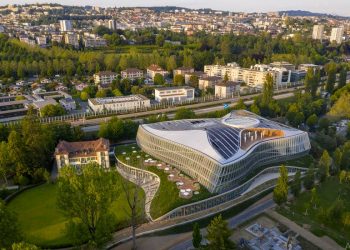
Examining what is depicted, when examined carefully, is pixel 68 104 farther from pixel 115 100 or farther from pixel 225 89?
pixel 225 89

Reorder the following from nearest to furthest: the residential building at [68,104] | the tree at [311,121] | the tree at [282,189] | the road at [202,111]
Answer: the tree at [282,189] → the tree at [311,121] → the road at [202,111] → the residential building at [68,104]

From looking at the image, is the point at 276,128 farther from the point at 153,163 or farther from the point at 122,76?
the point at 122,76

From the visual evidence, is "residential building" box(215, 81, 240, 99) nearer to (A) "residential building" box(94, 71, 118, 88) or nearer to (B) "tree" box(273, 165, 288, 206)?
(A) "residential building" box(94, 71, 118, 88)

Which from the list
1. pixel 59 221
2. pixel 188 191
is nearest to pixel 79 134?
pixel 59 221

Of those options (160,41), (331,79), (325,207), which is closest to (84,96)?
(325,207)

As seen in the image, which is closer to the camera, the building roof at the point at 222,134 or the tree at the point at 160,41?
the building roof at the point at 222,134

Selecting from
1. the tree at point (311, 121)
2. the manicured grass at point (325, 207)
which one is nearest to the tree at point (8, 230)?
the manicured grass at point (325, 207)

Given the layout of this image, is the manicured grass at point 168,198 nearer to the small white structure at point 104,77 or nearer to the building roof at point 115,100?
the building roof at point 115,100

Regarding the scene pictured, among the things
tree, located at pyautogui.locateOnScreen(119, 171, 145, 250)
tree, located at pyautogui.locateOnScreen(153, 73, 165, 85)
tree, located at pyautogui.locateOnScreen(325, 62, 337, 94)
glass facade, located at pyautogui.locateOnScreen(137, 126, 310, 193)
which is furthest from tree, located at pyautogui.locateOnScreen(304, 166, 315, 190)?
tree, located at pyautogui.locateOnScreen(153, 73, 165, 85)
